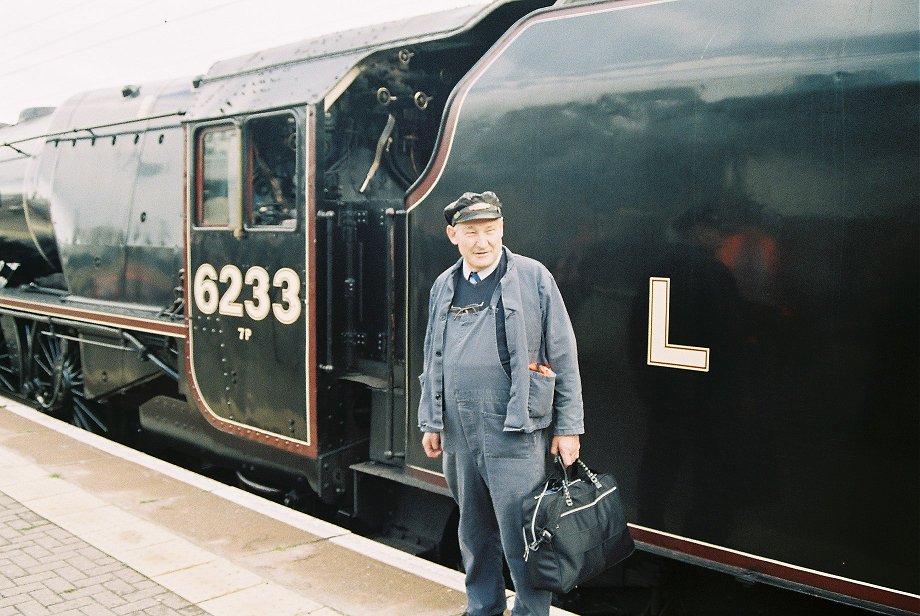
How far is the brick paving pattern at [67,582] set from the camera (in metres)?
3.29

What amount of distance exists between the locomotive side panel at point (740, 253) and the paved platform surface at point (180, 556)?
1148 millimetres

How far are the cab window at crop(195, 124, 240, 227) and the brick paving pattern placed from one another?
184 cm

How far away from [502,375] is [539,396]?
14cm

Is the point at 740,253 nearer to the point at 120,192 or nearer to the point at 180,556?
the point at 180,556

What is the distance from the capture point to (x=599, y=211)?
10.1 ft

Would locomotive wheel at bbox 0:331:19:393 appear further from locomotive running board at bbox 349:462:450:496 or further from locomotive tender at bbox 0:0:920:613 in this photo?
locomotive running board at bbox 349:462:450:496

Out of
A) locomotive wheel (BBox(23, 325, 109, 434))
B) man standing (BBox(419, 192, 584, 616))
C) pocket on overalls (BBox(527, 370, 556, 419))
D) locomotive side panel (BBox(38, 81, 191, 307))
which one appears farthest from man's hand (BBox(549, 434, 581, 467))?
locomotive wheel (BBox(23, 325, 109, 434))

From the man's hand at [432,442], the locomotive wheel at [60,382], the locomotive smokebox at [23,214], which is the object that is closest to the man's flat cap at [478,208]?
the man's hand at [432,442]

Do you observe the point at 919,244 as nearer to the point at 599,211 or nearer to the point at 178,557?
the point at 599,211

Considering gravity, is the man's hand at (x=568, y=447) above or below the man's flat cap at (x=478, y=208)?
below

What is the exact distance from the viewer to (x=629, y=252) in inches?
118

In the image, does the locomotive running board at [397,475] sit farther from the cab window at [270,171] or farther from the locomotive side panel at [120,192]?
the locomotive side panel at [120,192]

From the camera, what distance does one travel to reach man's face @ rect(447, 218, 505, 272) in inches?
108

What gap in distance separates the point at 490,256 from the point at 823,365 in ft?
3.57
